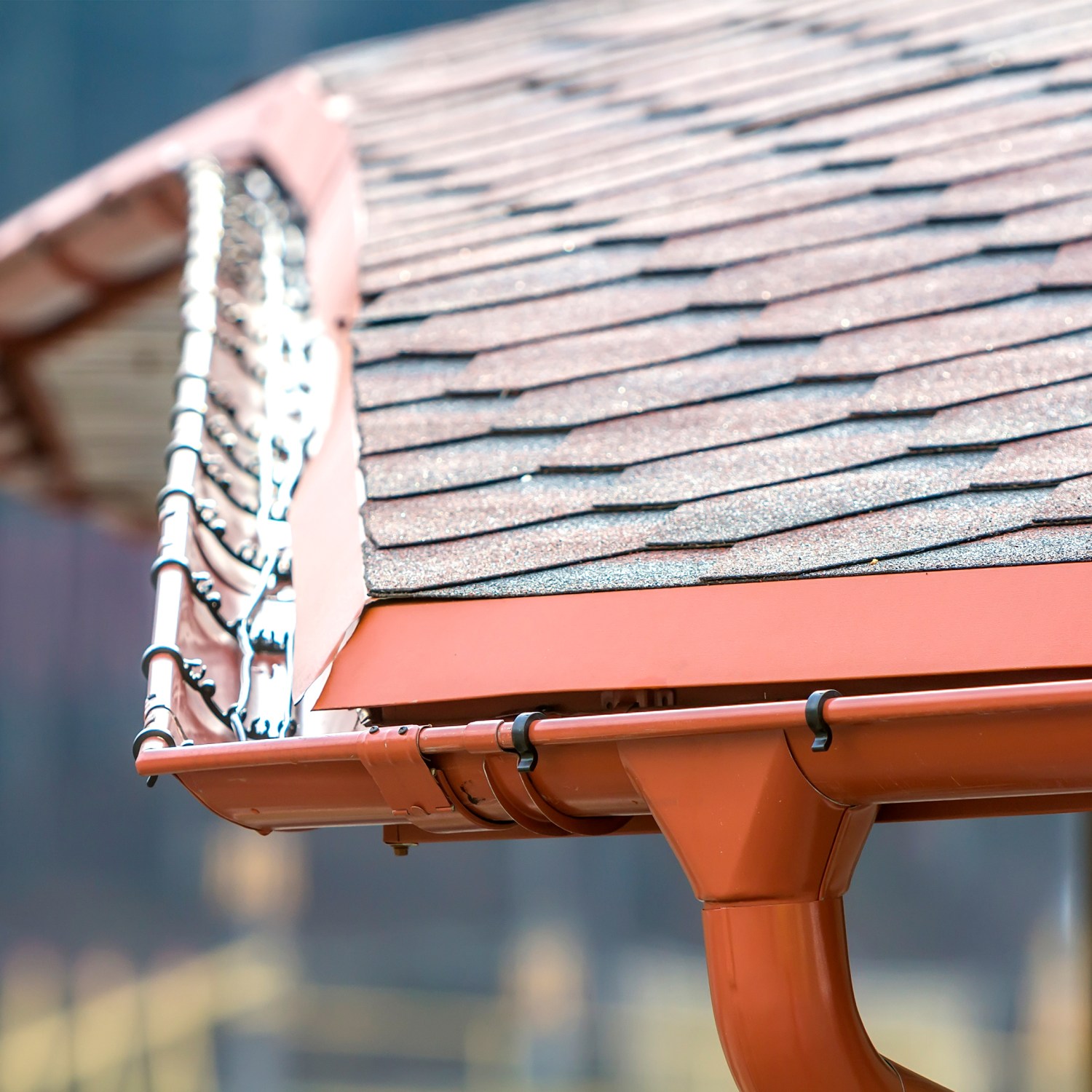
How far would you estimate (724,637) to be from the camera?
1098 mm

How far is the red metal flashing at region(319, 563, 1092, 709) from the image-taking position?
1.03 meters

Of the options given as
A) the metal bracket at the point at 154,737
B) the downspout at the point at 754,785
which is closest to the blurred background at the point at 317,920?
the downspout at the point at 754,785

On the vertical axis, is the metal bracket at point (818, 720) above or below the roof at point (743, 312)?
below

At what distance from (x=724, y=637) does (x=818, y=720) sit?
0.49 feet

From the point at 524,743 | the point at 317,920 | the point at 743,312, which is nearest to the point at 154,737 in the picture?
the point at 524,743

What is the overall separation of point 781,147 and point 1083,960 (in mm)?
4719

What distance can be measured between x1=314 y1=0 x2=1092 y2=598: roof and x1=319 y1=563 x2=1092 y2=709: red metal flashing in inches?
1.1

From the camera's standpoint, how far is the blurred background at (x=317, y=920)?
21.9 feet

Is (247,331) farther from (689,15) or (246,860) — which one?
(246,860)

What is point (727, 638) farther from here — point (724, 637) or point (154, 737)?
point (154, 737)

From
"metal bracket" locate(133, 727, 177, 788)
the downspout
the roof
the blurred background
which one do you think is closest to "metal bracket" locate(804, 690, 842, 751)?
the downspout

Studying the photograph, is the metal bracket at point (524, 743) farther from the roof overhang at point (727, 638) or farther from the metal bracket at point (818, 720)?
the metal bracket at point (818, 720)

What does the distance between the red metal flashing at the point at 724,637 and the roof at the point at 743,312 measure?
0.09 feet

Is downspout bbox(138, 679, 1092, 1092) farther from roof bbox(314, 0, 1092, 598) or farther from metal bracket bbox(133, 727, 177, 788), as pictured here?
roof bbox(314, 0, 1092, 598)
